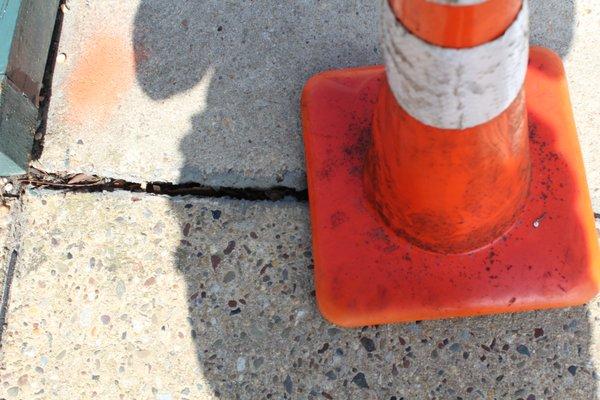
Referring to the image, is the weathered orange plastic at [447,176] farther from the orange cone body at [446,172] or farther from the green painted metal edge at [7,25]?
the green painted metal edge at [7,25]

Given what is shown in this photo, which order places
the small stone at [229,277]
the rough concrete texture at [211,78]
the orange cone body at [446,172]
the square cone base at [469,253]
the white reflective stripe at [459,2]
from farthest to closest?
the rough concrete texture at [211,78], the small stone at [229,277], the square cone base at [469,253], the orange cone body at [446,172], the white reflective stripe at [459,2]

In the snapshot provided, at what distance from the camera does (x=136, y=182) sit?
79.2 inches

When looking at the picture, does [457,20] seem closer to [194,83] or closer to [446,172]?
[446,172]

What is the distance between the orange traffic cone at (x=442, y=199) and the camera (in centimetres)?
146

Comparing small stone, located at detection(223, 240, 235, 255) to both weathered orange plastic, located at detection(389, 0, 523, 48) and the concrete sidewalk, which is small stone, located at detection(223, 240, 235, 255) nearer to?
the concrete sidewalk

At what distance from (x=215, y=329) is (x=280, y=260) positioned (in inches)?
9.5

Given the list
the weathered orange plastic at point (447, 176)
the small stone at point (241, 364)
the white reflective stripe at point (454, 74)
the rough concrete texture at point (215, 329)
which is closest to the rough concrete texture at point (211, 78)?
the rough concrete texture at point (215, 329)

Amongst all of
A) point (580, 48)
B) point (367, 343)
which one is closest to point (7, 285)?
point (367, 343)

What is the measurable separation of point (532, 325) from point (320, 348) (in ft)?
1.73

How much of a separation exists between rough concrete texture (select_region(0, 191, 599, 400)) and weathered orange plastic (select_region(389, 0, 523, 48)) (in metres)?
0.83

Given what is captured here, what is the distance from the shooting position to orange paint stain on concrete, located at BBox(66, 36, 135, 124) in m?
2.09

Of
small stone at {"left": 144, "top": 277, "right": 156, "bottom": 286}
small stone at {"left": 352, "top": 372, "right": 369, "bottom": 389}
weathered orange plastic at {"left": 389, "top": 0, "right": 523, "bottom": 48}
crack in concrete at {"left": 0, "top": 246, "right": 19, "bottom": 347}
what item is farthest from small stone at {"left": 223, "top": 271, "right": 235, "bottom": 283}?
weathered orange plastic at {"left": 389, "top": 0, "right": 523, "bottom": 48}

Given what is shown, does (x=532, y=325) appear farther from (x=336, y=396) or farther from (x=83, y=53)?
(x=83, y=53)

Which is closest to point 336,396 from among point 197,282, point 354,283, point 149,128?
point 354,283
